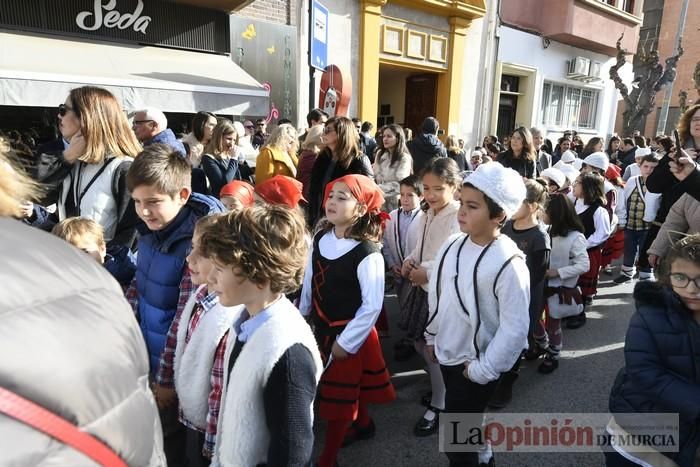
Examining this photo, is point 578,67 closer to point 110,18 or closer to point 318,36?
Result: point 318,36

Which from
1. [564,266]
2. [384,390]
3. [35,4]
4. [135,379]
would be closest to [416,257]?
[384,390]

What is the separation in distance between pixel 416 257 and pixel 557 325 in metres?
1.49

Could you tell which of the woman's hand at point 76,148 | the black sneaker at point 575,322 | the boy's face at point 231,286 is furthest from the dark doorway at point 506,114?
the boy's face at point 231,286

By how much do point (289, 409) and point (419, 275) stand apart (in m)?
1.80

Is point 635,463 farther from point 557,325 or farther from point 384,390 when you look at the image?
point 557,325

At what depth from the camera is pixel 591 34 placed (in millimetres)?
15031

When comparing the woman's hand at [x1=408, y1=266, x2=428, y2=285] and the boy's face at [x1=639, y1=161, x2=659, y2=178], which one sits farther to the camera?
the boy's face at [x1=639, y1=161, x2=659, y2=178]

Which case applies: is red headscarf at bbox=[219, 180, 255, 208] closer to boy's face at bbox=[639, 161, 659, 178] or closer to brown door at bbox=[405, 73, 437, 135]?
boy's face at bbox=[639, 161, 659, 178]

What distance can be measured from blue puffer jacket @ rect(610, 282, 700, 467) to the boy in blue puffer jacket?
185 centimetres

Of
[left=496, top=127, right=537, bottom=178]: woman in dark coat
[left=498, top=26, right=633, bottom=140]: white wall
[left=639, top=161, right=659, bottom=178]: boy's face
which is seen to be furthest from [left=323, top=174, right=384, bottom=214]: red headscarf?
[left=498, top=26, right=633, bottom=140]: white wall

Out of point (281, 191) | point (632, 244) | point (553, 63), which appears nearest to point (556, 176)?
point (632, 244)

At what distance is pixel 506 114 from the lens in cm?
1491

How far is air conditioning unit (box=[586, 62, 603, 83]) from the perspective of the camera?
53.3ft

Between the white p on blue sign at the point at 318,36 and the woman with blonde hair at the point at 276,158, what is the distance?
5.31ft
